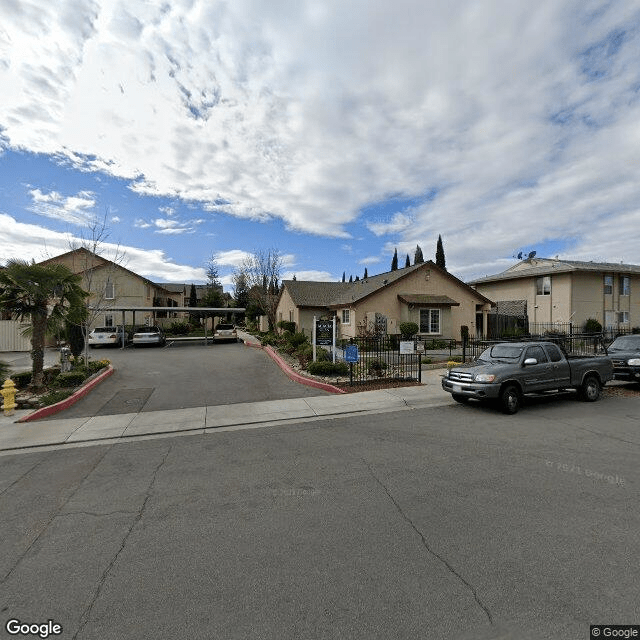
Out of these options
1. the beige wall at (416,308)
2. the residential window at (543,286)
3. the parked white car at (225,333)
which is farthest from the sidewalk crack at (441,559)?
the residential window at (543,286)

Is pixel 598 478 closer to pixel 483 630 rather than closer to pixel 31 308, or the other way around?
pixel 483 630

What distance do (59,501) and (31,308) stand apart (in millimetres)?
8839

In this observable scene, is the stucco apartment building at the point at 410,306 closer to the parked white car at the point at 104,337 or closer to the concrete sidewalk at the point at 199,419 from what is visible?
the concrete sidewalk at the point at 199,419

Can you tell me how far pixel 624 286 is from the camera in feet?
100

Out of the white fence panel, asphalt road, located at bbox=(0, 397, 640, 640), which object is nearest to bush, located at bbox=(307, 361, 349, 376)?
asphalt road, located at bbox=(0, 397, 640, 640)

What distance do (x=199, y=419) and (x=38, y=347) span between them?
6400 mm

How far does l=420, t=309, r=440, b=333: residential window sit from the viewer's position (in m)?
24.6

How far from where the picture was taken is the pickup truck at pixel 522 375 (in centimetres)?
885

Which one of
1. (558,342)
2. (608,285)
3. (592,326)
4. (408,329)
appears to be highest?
(608,285)

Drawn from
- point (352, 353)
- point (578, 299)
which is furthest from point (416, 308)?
point (578, 299)

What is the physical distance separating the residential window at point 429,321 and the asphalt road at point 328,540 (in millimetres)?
17978

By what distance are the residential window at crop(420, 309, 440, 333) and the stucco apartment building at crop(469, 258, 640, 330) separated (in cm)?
1176

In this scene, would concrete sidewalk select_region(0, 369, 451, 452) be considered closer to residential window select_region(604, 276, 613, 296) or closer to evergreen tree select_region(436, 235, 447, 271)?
residential window select_region(604, 276, 613, 296)

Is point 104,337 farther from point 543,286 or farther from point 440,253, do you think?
point 440,253
